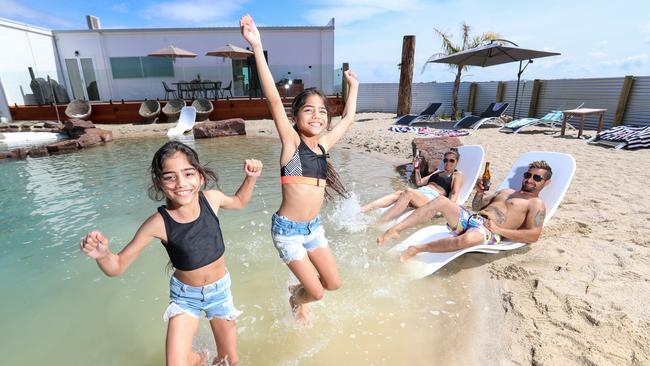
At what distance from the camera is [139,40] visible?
62.5 ft

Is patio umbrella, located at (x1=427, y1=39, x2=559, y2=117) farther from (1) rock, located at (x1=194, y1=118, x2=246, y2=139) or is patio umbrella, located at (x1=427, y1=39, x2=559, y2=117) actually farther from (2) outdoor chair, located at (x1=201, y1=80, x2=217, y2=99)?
(2) outdoor chair, located at (x1=201, y1=80, x2=217, y2=99)

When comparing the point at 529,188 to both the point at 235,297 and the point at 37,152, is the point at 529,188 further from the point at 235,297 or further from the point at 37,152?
the point at 37,152

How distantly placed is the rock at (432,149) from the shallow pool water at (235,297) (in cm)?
168

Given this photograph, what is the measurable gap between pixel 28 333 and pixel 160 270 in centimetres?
126

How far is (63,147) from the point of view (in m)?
11.4

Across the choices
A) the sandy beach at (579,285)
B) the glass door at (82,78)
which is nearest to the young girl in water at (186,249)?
the sandy beach at (579,285)

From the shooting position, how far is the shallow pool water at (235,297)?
276cm

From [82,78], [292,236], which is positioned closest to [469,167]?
[292,236]

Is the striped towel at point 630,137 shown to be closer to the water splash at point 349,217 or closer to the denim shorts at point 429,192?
the denim shorts at point 429,192

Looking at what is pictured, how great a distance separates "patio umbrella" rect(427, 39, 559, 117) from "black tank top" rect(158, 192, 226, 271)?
536 inches

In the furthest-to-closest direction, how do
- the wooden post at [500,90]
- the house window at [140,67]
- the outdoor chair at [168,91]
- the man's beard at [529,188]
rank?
the house window at [140,67]
the outdoor chair at [168,91]
the wooden post at [500,90]
the man's beard at [529,188]

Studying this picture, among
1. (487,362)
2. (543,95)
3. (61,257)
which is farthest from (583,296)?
(543,95)

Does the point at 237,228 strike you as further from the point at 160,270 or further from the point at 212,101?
the point at 212,101

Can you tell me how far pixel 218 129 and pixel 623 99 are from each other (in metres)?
15.2
